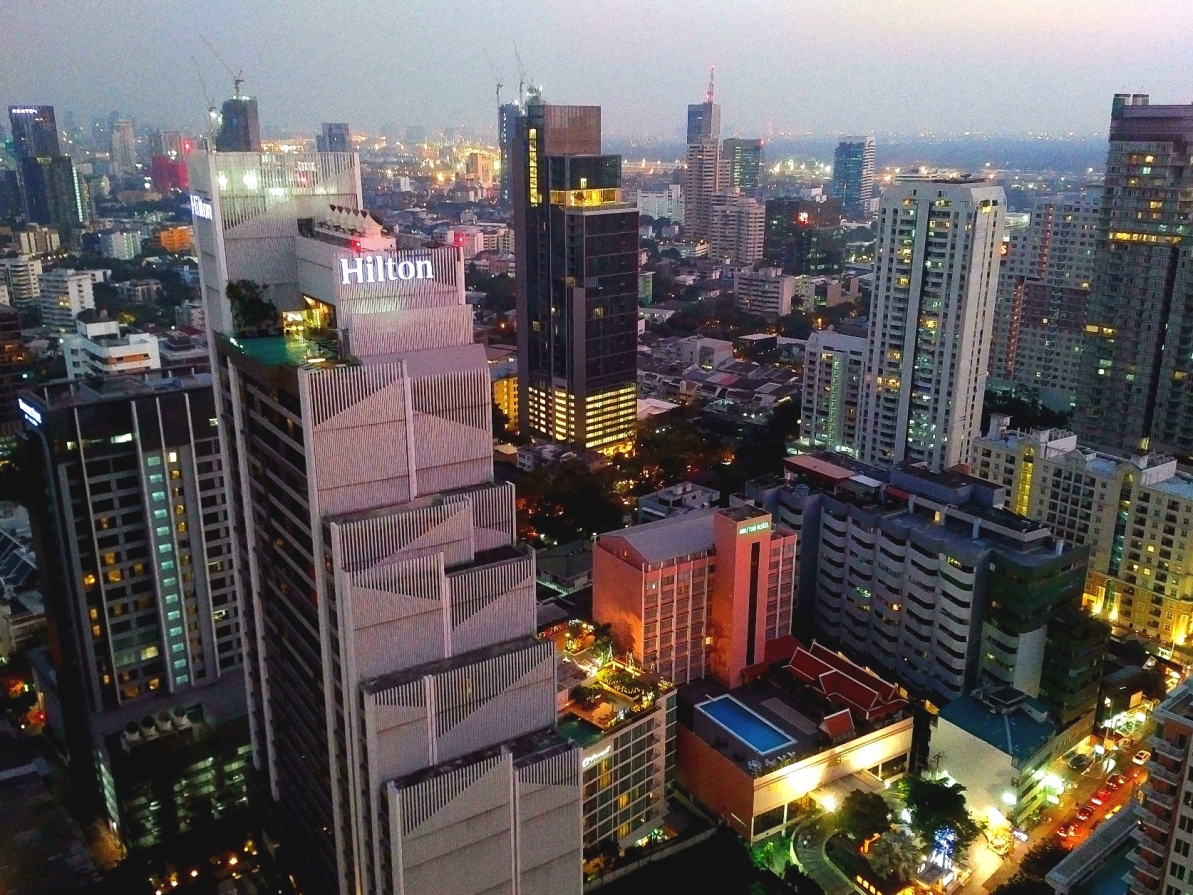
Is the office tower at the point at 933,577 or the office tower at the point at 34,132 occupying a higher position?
the office tower at the point at 34,132

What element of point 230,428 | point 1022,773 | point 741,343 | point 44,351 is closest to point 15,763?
point 230,428

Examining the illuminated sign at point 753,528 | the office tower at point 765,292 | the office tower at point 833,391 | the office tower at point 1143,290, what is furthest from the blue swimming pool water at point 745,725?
the office tower at point 765,292

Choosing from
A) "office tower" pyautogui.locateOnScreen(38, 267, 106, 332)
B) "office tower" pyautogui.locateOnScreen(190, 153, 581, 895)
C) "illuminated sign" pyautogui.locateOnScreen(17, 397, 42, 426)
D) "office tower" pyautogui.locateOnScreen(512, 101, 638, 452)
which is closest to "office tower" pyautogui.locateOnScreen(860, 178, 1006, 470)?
"office tower" pyautogui.locateOnScreen(512, 101, 638, 452)

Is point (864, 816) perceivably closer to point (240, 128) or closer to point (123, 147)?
point (240, 128)

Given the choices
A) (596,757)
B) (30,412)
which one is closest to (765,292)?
(596,757)

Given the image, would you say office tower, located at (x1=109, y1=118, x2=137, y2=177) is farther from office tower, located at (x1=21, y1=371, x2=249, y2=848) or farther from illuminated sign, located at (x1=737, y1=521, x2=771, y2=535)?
illuminated sign, located at (x1=737, y1=521, x2=771, y2=535)

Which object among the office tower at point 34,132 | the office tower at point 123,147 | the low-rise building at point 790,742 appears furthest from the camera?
the office tower at point 123,147

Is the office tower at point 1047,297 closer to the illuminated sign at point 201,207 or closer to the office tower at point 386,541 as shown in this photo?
the office tower at point 386,541
